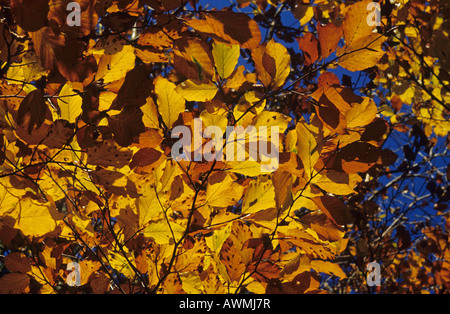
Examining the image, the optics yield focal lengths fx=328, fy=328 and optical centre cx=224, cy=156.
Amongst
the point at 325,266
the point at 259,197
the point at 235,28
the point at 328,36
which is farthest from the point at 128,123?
the point at 325,266

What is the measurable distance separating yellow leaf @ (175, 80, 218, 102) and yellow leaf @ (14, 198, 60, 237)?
512 millimetres

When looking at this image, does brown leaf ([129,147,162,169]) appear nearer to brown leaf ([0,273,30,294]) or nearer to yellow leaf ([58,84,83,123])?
yellow leaf ([58,84,83,123])

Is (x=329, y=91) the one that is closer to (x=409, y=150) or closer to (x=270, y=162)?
(x=270, y=162)

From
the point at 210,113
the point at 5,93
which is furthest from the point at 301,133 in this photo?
the point at 5,93

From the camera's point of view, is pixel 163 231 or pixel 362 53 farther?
pixel 163 231

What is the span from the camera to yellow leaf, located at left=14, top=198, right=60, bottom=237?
3.02 ft

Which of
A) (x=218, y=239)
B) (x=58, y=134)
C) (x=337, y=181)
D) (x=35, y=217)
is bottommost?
(x=218, y=239)

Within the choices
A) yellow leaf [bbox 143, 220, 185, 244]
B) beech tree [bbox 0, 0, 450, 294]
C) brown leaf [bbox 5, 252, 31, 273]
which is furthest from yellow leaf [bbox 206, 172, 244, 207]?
brown leaf [bbox 5, 252, 31, 273]

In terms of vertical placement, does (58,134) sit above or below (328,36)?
below

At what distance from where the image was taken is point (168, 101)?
0.81 meters

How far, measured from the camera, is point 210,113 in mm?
848

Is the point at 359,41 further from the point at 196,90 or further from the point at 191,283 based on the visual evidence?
the point at 191,283

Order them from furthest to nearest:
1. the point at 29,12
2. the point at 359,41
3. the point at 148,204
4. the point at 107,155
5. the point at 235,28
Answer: the point at 148,204
the point at 107,155
the point at 359,41
the point at 235,28
the point at 29,12

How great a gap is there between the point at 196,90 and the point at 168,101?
0.07m
